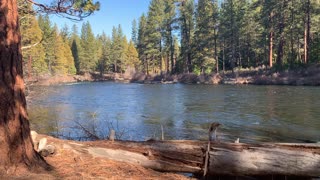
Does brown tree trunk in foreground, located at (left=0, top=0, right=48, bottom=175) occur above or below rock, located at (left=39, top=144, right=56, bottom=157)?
above

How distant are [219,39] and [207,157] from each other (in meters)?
54.4

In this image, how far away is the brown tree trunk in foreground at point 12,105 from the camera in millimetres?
5215

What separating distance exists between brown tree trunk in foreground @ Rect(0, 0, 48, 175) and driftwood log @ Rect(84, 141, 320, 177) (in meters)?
1.41

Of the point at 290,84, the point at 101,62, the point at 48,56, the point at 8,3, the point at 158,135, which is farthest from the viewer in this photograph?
the point at 101,62

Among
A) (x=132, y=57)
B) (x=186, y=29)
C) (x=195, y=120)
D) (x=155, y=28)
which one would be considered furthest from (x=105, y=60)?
(x=195, y=120)

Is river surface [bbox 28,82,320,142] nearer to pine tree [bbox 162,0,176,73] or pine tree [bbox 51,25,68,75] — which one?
pine tree [bbox 162,0,176,73]

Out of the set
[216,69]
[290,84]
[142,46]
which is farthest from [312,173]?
[142,46]

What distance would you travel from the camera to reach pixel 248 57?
5838 cm

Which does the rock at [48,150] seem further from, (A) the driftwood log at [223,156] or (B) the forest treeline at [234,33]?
(B) the forest treeline at [234,33]

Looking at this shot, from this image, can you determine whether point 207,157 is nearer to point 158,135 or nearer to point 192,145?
point 192,145

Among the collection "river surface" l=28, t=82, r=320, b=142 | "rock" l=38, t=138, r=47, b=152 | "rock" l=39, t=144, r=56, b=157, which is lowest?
"river surface" l=28, t=82, r=320, b=142

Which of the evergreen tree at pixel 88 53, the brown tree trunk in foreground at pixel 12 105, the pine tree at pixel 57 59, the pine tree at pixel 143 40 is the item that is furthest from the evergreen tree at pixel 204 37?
the brown tree trunk in foreground at pixel 12 105

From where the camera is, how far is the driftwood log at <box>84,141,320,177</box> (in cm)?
610

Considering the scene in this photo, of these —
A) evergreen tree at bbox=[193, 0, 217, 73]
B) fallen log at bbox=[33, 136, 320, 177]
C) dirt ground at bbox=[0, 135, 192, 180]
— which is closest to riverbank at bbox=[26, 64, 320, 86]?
evergreen tree at bbox=[193, 0, 217, 73]
